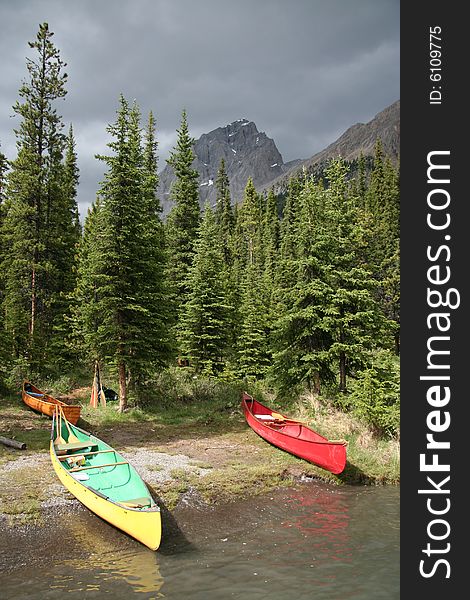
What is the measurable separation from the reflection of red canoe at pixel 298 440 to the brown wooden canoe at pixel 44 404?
303 inches

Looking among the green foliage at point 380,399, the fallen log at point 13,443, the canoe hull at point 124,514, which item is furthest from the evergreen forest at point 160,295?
the canoe hull at point 124,514

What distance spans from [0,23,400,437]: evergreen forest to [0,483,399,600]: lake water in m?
6.67

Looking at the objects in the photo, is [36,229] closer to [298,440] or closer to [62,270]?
[62,270]

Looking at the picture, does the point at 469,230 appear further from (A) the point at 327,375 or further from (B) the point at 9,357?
→ (B) the point at 9,357

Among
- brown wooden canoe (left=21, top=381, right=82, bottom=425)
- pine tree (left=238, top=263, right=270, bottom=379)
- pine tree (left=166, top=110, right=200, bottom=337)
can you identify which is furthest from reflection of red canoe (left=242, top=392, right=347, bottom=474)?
pine tree (left=166, top=110, right=200, bottom=337)

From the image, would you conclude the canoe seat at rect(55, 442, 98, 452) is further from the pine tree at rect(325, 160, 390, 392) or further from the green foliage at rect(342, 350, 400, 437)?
the pine tree at rect(325, 160, 390, 392)

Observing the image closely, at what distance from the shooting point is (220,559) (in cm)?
948

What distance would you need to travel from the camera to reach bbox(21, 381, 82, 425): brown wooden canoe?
1862cm

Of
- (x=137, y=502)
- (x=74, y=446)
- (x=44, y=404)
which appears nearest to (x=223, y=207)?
(x=44, y=404)

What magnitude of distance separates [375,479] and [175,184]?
3080 centimetres

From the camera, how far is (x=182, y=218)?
122 feet

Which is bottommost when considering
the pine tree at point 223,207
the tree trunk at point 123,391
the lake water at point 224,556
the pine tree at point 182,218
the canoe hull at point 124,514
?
the lake water at point 224,556

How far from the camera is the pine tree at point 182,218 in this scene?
34719mm

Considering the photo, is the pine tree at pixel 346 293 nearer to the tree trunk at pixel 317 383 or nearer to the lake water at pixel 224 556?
the tree trunk at pixel 317 383
